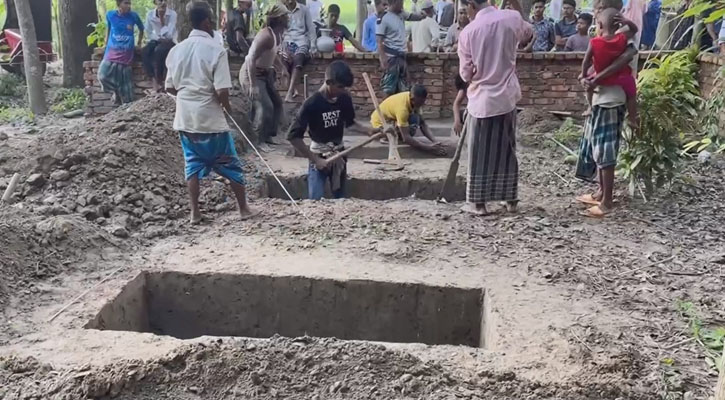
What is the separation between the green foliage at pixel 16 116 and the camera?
1004 centimetres

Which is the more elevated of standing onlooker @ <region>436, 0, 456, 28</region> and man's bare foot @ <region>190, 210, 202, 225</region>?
standing onlooker @ <region>436, 0, 456, 28</region>

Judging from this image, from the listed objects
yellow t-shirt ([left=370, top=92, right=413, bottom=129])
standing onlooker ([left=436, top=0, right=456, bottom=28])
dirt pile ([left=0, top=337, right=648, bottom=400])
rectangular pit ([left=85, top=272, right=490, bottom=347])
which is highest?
standing onlooker ([left=436, top=0, right=456, bottom=28])

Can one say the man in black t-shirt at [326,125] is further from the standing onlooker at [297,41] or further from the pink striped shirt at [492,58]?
the standing onlooker at [297,41]

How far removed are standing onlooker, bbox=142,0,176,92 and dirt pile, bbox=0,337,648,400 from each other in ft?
23.4

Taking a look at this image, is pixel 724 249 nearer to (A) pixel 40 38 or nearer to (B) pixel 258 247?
(B) pixel 258 247

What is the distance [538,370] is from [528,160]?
4850 mm

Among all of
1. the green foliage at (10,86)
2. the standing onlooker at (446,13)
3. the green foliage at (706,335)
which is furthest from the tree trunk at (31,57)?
the green foliage at (706,335)

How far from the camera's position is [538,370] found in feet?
10.6

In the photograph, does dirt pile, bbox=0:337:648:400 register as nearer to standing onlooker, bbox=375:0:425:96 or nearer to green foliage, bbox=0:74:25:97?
standing onlooker, bbox=375:0:425:96

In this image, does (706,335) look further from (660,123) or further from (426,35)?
(426,35)

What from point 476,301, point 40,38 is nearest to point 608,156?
point 476,301

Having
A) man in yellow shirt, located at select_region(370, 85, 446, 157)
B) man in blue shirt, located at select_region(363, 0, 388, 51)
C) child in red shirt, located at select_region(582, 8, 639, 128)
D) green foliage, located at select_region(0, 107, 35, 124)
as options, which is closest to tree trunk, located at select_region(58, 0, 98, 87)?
green foliage, located at select_region(0, 107, 35, 124)

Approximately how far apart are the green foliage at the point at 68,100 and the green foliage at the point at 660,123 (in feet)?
27.1

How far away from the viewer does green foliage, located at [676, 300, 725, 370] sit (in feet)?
10.9
